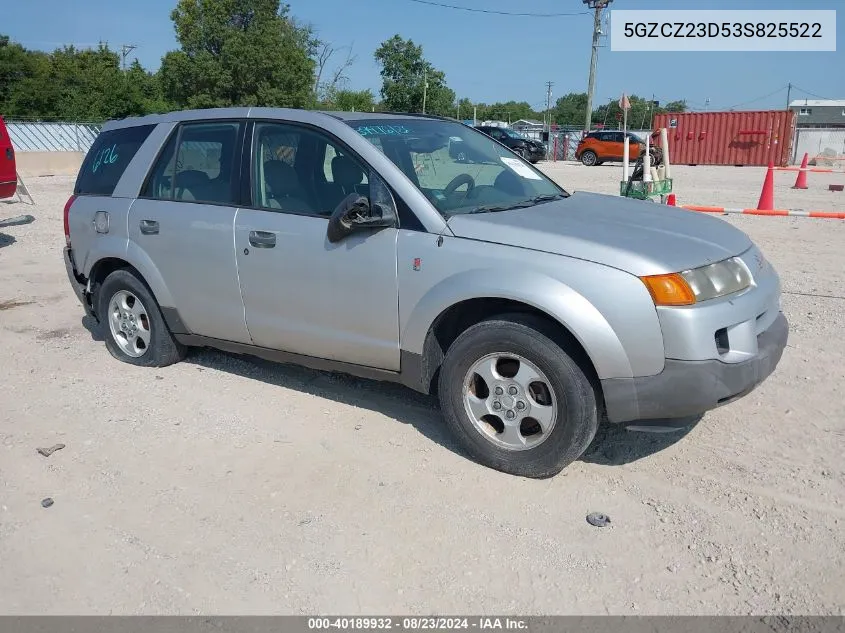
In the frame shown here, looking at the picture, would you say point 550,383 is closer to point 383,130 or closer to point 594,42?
point 383,130

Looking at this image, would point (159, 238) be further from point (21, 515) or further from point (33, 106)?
point (33, 106)

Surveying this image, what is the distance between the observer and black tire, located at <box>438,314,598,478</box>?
3.44m

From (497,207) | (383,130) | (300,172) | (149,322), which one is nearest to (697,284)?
(497,207)

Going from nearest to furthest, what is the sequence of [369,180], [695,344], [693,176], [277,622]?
[277,622]
[695,344]
[369,180]
[693,176]

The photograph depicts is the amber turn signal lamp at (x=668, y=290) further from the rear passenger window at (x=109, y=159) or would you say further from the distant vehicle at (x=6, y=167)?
the distant vehicle at (x=6, y=167)

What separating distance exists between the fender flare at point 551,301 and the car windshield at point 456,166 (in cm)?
44

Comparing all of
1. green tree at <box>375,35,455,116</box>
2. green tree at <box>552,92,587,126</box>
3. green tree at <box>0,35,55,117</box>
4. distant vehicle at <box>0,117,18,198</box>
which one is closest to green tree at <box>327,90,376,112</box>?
green tree at <box>375,35,455,116</box>

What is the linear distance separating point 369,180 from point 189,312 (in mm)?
1687

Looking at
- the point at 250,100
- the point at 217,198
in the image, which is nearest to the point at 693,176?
the point at 217,198

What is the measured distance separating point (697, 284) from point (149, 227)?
3508 mm

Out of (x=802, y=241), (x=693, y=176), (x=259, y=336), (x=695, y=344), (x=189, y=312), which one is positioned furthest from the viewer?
(x=693, y=176)

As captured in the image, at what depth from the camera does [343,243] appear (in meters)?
4.05

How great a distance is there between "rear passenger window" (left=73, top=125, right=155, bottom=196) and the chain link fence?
1027 inches

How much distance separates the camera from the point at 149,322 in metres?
5.28
